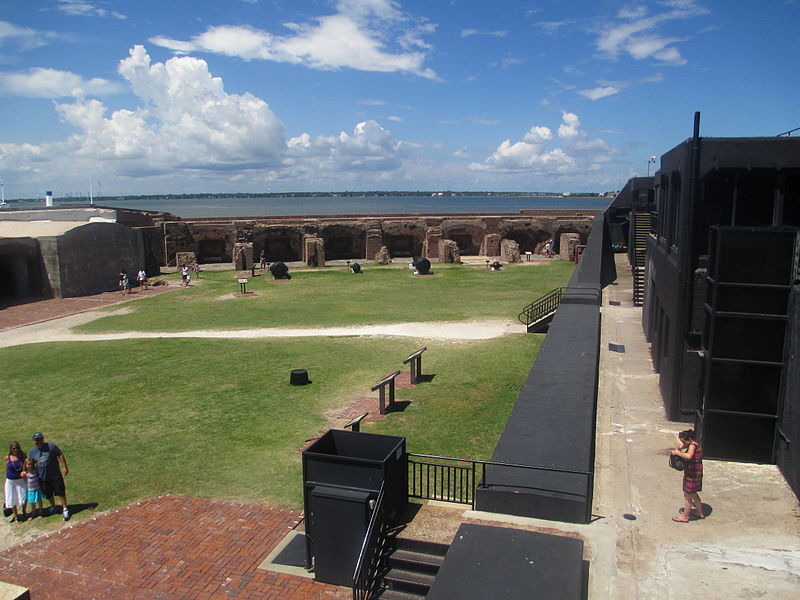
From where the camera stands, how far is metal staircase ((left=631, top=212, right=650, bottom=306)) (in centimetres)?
2442

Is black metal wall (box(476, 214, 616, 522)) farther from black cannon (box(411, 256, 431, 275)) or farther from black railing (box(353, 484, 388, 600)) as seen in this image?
black cannon (box(411, 256, 431, 275))

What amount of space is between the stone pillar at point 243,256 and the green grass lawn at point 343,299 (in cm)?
130

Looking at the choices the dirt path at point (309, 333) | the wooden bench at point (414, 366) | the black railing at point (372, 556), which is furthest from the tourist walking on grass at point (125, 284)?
the black railing at point (372, 556)

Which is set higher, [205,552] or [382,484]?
[382,484]

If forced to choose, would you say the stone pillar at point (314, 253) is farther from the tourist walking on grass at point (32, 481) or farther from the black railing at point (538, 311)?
the tourist walking on grass at point (32, 481)

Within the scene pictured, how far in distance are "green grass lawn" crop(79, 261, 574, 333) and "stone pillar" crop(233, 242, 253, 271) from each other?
1298mm

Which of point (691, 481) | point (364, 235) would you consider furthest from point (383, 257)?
point (691, 481)

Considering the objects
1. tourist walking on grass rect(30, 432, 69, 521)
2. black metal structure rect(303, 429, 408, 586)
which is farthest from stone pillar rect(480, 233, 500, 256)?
black metal structure rect(303, 429, 408, 586)

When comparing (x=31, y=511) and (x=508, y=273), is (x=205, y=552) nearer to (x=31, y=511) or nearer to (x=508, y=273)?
(x=31, y=511)

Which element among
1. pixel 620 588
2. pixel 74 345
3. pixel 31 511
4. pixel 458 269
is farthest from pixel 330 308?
pixel 620 588

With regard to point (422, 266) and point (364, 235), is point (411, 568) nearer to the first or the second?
point (422, 266)

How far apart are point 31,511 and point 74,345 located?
481 inches

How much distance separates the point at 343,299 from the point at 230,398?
14.4 metres

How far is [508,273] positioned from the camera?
3650 cm
